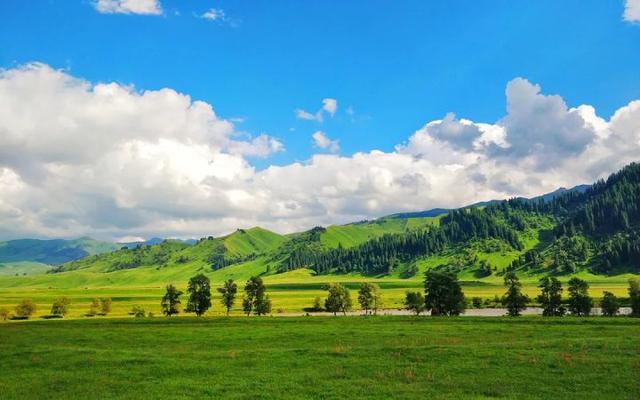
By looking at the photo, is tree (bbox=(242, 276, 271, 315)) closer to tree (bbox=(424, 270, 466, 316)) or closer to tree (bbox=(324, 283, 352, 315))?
tree (bbox=(324, 283, 352, 315))

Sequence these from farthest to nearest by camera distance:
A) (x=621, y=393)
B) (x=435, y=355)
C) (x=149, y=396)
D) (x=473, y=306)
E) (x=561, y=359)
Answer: (x=473, y=306) → (x=435, y=355) → (x=561, y=359) → (x=149, y=396) → (x=621, y=393)

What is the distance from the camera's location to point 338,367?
40.8m

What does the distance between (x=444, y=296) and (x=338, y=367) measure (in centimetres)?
9697

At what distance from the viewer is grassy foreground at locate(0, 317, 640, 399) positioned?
1300 inches

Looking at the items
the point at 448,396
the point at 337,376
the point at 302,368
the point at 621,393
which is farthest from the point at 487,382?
the point at 302,368

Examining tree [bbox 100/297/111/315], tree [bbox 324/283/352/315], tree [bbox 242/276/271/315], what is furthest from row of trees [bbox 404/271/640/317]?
tree [bbox 100/297/111/315]

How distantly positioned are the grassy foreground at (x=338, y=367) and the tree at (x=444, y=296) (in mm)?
66367

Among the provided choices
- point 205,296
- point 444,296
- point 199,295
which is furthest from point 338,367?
point 205,296

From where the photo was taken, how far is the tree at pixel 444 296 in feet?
424

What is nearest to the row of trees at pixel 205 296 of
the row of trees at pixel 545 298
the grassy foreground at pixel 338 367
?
the row of trees at pixel 545 298

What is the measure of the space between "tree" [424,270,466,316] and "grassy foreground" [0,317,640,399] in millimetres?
66367

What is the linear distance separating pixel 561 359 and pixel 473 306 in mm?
149137

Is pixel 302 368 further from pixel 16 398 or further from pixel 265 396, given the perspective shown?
pixel 16 398

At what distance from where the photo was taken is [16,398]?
111 ft
